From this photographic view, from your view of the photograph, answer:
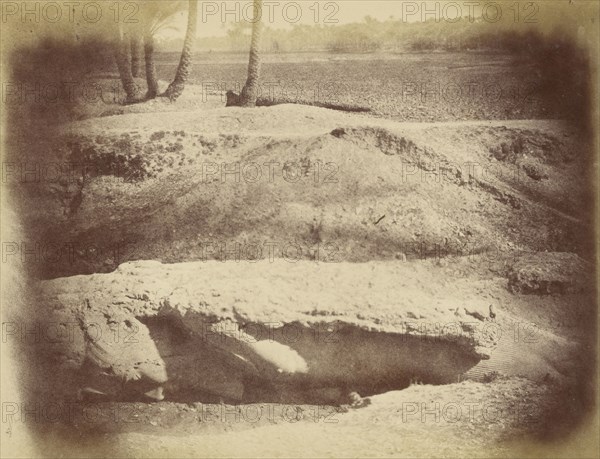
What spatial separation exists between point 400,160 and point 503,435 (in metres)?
2.15

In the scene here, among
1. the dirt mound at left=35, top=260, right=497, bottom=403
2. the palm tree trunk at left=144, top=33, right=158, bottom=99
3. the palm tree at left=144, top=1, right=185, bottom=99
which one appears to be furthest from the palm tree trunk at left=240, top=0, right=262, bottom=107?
the dirt mound at left=35, top=260, right=497, bottom=403

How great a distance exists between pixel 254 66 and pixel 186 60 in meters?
0.52

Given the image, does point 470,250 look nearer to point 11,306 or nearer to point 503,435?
point 503,435

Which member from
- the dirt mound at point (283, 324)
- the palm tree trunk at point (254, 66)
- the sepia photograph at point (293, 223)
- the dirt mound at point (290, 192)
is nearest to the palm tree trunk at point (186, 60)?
the sepia photograph at point (293, 223)

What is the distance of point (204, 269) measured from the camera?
4645mm

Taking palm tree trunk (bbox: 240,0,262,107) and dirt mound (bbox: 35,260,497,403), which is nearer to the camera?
dirt mound (bbox: 35,260,497,403)

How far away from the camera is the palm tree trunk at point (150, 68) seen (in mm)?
4742

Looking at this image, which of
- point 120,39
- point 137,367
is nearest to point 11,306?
point 137,367

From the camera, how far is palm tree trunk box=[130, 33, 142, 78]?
474 centimetres

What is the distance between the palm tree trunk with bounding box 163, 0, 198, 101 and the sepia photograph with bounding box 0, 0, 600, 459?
0.02 m

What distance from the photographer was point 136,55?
15.6ft

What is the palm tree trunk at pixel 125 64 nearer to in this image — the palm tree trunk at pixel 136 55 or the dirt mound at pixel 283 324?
the palm tree trunk at pixel 136 55

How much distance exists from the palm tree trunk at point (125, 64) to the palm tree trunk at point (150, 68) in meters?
0.11

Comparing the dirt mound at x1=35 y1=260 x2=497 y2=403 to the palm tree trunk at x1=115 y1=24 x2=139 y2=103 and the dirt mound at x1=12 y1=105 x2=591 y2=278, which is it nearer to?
the dirt mound at x1=12 y1=105 x2=591 y2=278
